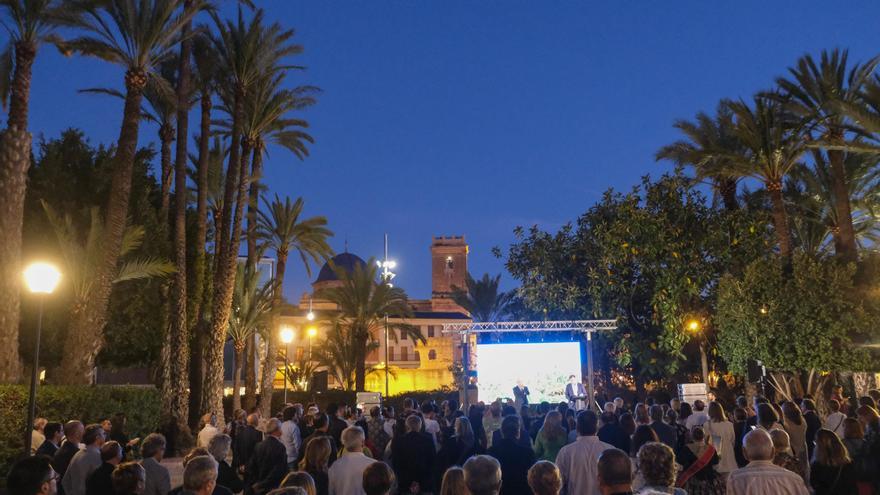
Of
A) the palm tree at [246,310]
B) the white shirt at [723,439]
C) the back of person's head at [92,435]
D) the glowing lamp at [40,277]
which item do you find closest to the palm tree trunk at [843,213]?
the white shirt at [723,439]

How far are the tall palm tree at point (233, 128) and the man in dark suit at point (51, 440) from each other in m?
15.3

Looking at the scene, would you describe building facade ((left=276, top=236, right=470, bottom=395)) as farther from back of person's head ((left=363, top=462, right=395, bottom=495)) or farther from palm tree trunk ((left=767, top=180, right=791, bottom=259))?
back of person's head ((left=363, top=462, right=395, bottom=495))

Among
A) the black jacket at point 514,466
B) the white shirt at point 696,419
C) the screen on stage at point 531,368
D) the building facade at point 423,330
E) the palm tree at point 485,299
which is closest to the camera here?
the black jacket at point 514,466

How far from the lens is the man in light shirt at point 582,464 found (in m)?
6.26

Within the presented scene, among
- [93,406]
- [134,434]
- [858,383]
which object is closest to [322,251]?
[134,434]

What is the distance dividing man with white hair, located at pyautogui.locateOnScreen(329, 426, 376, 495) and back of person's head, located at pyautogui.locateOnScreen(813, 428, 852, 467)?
149 inches

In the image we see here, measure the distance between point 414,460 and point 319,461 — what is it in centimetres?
164

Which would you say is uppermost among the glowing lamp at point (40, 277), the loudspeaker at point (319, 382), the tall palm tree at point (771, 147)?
the tall palm tree at point (771, 147)

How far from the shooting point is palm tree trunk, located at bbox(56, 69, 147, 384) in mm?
17609

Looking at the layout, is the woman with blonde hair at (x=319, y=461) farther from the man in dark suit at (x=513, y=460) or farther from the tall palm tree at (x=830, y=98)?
the tall palm tree at (x=830, y=98)

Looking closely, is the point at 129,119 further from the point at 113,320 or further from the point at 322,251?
the point at 322,251

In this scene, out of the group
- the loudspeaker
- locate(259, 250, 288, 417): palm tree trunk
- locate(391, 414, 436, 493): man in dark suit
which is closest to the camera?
locate(391, 414, 436, 493): man in dark suit

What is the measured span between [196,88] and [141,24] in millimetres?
7791

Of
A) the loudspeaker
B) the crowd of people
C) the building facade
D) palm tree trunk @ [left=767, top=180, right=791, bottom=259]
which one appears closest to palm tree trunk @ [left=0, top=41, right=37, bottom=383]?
the crowd of people
